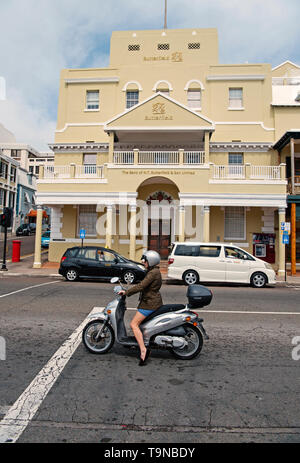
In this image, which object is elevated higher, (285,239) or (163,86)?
(163,86)

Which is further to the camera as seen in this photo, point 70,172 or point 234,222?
point 234,222

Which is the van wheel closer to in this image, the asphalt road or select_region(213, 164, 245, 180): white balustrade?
select_region(213, 164, 245, 180): white balustrade

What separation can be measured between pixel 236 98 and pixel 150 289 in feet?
65.1

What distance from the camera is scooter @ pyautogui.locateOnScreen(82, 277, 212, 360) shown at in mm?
4797

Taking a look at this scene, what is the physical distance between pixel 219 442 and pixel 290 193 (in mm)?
18194

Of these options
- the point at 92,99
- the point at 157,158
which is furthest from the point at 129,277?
the point at 92,99

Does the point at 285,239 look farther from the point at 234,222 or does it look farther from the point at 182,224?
the point at 182,224

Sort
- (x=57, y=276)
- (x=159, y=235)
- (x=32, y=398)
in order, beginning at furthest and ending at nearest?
Result: 1. (x=159, y=235)
2. (x=57, y=276)
3. (x=32, y=398)

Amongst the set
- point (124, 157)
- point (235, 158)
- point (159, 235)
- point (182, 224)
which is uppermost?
point (235, 158)

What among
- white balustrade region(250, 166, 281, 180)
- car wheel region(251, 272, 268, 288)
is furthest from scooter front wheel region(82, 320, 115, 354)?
white balustrade region(250, 166, 281, 180)

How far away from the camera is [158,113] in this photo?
18203 mm

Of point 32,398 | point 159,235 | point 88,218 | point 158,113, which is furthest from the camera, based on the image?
point 88,218
